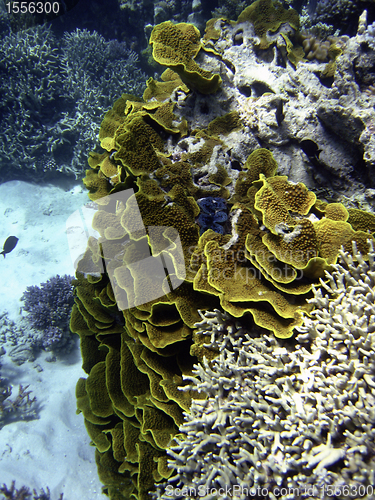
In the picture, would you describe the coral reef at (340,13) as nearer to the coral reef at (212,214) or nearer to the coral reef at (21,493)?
the coral reef at (212,214)

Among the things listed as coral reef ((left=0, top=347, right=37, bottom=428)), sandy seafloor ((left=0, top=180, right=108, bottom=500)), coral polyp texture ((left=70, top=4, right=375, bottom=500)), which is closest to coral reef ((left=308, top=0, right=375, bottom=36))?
coral polyp texture ((left=70, top=4, right=375, bottom=500))

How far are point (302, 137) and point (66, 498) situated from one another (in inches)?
203

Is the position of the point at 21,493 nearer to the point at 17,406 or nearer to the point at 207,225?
the point at 17,406

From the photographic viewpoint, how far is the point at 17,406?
13.2 feet

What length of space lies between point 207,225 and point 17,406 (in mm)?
4034

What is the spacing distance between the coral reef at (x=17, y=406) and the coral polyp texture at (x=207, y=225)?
1.32 metres

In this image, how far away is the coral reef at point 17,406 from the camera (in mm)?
4012

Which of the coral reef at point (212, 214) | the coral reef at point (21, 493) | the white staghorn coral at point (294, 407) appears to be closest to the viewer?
the white staghorn coral at point (294, 407)

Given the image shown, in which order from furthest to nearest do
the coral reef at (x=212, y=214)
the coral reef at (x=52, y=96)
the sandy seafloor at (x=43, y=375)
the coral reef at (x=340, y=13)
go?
the coral reef at (x=52, y=96) → the coral reef at (x=340, y=13) → the sandy seafloor at (x=43, y=375) → the coral reef at (x=212, y=214)

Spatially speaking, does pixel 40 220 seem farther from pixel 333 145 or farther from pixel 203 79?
pixel 333 145

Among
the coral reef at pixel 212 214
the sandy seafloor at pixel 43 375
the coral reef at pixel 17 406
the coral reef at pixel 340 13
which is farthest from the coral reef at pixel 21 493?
the coral reef at pixel 340 13

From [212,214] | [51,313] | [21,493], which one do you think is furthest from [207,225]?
[21,493]

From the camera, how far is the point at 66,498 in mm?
3369

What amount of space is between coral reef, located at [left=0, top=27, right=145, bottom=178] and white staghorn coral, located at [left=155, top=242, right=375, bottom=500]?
5.75 m
